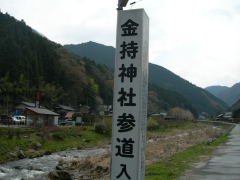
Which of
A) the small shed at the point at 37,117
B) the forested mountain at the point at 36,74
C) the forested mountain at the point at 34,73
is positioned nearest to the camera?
the small shed at the point at 37,117

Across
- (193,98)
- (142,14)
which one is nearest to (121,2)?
(142,14)

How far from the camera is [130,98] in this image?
5.92 meters

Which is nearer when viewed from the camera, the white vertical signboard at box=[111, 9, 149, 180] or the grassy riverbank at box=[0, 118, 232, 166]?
the white vertical signboard at box=[111, 9, 149, 180]

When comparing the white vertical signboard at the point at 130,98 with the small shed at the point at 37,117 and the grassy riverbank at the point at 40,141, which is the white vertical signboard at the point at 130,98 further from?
the small shed at the point at 37,117

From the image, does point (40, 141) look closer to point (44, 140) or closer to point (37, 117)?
point (44, 140)

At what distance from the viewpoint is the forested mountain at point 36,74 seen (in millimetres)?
62031

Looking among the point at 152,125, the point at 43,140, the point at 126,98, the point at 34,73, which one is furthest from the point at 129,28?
the point at 34,73

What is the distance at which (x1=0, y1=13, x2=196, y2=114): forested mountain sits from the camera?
2442 inches

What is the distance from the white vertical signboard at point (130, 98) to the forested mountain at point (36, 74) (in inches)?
2200

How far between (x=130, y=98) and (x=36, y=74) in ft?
216

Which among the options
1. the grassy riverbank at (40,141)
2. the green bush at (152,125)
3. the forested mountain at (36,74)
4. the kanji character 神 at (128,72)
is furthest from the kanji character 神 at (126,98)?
the green bush at (152,125)

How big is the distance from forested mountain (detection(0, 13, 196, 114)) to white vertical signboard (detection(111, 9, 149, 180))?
55.9 meters

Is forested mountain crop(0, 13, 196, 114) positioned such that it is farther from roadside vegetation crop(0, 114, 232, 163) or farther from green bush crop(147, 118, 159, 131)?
roadside vegetation crop(0, 114, 232, 163)

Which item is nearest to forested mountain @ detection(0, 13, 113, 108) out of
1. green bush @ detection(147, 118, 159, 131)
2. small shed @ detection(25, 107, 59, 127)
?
small shed @ detection(25, 107, 59, 127)
